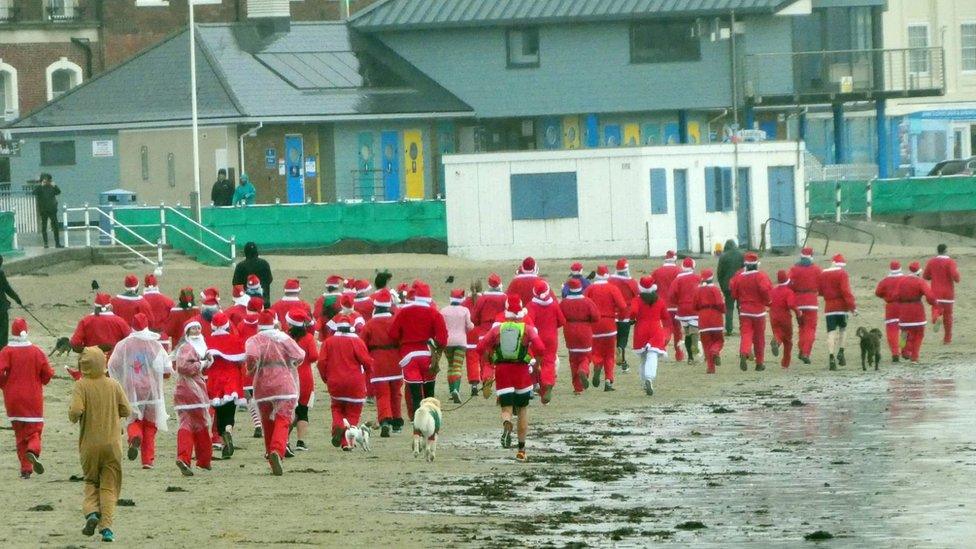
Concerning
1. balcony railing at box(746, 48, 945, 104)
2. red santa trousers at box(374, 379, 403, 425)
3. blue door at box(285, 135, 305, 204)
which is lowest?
red santa trousers at box(374, 379, 403, 425)

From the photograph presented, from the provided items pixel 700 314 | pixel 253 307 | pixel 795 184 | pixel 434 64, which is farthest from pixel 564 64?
pixel 253 307

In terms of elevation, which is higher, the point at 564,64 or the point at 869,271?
the point at 564,64

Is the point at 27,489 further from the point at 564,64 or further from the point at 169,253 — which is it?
the point at 564,64

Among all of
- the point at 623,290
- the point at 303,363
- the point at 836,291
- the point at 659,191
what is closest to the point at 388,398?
the point at 303,363

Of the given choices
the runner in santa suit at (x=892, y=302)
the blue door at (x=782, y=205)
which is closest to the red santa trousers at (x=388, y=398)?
the runner in santa suit at (x=892, y=302)

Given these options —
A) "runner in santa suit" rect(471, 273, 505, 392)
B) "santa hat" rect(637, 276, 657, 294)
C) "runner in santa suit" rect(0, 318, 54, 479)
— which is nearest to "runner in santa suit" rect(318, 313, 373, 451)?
"runner in santa suit" rect(0, 318, 54, 479)

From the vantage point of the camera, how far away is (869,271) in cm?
4503

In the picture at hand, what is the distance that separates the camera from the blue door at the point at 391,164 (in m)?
57.0

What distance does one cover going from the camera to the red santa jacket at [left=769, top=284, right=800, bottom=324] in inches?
1190

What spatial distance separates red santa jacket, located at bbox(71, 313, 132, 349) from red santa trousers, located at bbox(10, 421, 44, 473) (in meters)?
2.27

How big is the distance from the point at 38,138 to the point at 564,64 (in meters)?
14.0

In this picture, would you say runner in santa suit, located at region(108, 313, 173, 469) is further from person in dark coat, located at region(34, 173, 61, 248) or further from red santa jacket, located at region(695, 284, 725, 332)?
person in dark coat, located at region(34, 173, 61, 248)

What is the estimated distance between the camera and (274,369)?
19938mm

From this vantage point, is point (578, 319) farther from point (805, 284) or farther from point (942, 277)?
point (942, 277)
